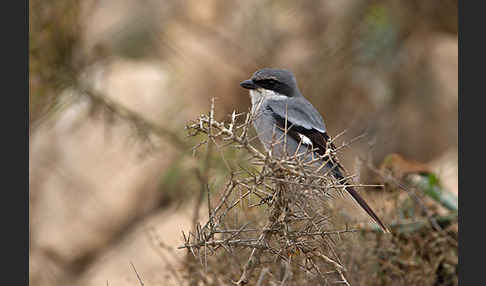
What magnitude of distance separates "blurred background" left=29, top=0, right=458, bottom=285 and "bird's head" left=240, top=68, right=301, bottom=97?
2323mm

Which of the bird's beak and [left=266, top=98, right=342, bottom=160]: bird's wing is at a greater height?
the bird's beak

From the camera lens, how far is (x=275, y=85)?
3.00 metres

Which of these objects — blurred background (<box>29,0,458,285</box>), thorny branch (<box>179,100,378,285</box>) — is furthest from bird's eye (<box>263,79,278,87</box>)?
blurred background (<box>29,0,458,285</box>)

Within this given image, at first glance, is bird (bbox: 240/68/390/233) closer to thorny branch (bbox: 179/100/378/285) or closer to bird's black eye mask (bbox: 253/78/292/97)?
bird's black eye mask (bbox: 253/78/292/97)

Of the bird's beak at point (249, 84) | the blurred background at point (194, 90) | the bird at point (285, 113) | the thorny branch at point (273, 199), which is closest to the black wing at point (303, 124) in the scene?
the bird at point (285, 113)

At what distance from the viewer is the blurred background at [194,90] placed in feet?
18.6

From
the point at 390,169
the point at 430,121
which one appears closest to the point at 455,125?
the point at 430,121

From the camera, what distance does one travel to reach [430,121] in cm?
618

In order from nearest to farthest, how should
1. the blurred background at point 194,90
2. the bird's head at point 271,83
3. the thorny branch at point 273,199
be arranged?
the thorny branch at point 273,199 < the bird's head at point 271,83 < the blurred background at point 194,90

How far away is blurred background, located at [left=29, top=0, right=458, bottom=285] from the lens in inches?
223

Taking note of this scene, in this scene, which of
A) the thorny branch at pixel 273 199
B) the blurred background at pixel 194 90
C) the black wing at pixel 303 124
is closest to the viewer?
the thorny branch at pixel 273 199

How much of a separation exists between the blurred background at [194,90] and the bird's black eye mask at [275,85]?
2313mm

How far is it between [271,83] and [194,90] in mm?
3283

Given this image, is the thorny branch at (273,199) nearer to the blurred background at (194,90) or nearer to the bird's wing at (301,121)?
the bird's wing at (301,121)
